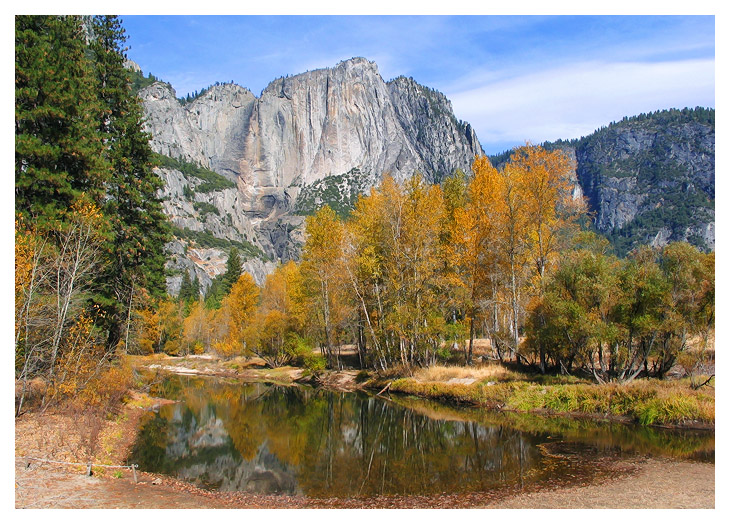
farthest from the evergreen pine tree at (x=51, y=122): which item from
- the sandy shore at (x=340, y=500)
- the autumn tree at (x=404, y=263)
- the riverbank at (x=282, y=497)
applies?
the autumn tree at (x=404, y=263)

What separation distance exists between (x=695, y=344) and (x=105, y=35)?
117ft

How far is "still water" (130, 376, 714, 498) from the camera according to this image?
13.7 m

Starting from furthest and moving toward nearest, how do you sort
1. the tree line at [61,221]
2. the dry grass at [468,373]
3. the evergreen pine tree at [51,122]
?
Result: the dry grass at [468,373] < the evergreen pine tree at [51,122] < the tree line at [61,221]

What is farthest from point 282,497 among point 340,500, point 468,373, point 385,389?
point 385,389

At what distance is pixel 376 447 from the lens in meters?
18.2

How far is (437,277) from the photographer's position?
29.8m

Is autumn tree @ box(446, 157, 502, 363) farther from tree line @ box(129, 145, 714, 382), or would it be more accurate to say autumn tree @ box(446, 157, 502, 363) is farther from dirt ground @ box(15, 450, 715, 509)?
dirt ground @ box(15, 450, 715, 509)

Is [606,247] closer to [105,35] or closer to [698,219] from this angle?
[105,35]

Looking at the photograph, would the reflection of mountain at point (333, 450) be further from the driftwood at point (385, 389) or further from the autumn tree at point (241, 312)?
the autumn tree at point (241, 312)

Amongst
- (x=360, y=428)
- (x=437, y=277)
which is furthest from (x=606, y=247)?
(x=360, y=428)

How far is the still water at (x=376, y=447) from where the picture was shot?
1373cm

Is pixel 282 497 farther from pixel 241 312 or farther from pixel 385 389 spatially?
pixel 241 312
